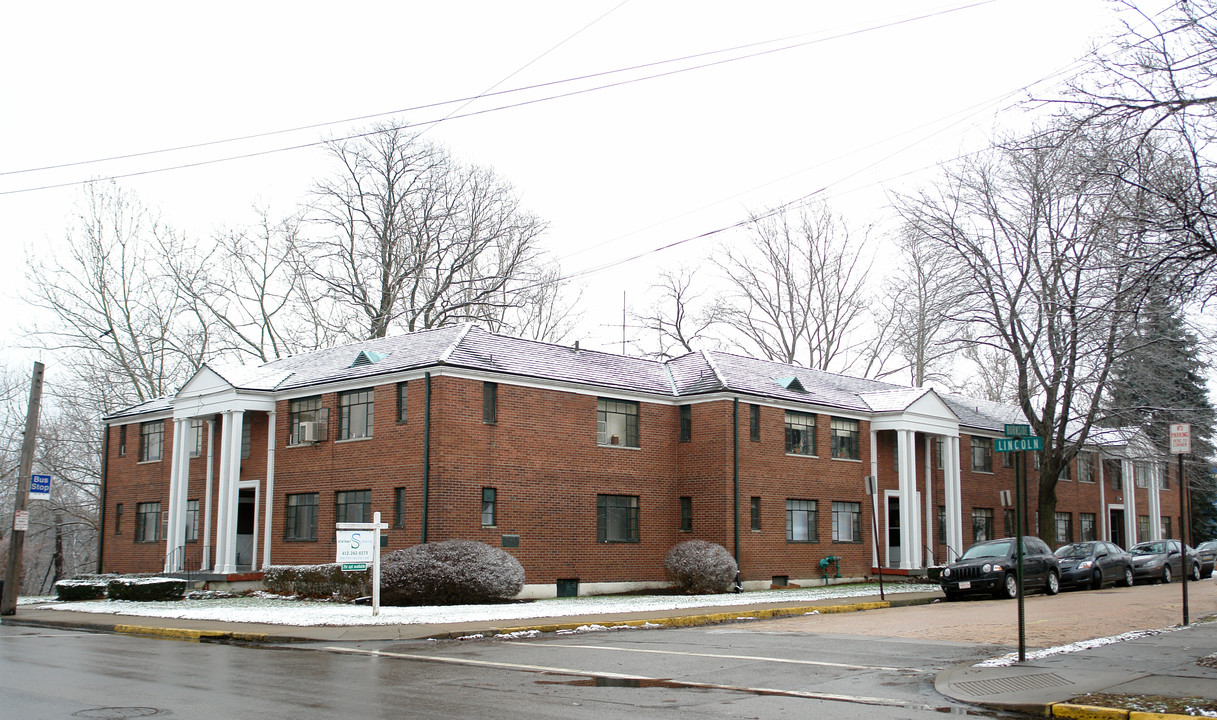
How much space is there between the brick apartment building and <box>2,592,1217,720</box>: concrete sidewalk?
7006 millimetres

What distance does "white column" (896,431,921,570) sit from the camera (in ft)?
122

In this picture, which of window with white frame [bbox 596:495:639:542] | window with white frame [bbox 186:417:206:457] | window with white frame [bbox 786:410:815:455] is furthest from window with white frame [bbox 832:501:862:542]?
window with white frame [bbox 186:417:206:457]

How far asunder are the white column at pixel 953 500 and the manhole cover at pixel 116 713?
112ft

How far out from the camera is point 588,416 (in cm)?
3153

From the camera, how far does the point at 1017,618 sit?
66.8 ft

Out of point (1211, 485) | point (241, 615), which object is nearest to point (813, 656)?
point (241, 615)

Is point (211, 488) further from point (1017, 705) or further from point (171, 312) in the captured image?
point (1017, 705)

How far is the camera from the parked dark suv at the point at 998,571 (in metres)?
27.2

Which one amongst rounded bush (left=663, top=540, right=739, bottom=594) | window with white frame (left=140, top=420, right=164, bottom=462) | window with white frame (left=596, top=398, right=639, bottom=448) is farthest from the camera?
window with white frame (left=140, top=420, right=164, bottom=462)

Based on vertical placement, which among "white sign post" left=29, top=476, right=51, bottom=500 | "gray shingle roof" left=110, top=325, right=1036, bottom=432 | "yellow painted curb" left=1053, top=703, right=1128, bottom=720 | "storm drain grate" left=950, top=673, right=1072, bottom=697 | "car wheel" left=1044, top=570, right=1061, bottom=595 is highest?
"gray shingle roof" left=110, top=325, right=1036, bottom=432

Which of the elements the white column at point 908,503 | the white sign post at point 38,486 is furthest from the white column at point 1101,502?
the white sign post at point 38,486

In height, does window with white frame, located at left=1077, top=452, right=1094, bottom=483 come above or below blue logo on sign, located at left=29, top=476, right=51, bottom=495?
above

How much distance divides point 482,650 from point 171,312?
37247mm

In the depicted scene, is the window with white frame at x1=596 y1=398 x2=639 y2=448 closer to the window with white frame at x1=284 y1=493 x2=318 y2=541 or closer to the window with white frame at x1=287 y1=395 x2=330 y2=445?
the window with white frame at x1=287 y1=395 x2=330 y2=445
